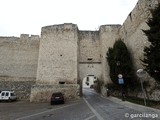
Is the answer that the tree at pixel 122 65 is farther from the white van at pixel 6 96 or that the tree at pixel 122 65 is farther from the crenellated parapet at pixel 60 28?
the white van at pixel 6 96

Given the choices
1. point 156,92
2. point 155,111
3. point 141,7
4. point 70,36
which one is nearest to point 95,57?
point 70,36

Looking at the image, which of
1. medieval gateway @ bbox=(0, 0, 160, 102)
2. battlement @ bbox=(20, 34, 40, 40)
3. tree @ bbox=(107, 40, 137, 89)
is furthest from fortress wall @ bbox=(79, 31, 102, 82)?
battlement @ bbox=(20, 34, 40, 40)

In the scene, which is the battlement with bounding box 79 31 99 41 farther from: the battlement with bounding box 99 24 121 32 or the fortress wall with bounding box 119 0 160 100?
the fortress wall with bounding box 119 0 160 100

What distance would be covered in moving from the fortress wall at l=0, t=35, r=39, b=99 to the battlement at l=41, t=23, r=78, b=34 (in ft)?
8.87

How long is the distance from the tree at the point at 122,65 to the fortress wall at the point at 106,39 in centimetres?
220

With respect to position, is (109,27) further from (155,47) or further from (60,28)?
(155,47)

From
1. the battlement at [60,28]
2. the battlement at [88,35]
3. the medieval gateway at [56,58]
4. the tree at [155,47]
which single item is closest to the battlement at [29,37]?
the medieval gateway at [56,58]

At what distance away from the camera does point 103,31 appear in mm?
21578

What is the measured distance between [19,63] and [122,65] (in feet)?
46.9

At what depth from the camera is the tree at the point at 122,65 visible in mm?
15841

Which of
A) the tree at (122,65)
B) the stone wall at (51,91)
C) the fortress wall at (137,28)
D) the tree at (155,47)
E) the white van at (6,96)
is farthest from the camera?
the white van at (6,96)

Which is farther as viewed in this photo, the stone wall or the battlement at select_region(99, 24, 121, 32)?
the battlement at select_region(99, 24, 121, 32)

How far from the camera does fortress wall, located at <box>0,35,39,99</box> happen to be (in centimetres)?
2217

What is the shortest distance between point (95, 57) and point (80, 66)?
94.2 inches
